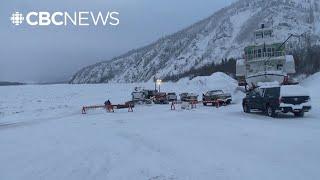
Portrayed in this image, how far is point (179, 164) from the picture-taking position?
35.5 ft

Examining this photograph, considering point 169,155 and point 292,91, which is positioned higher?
point 292,91

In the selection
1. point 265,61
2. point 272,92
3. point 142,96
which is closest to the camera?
point 272,92

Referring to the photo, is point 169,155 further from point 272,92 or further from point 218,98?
point 218,98

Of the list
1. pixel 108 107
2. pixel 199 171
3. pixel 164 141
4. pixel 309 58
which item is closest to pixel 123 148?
pixel 164 141

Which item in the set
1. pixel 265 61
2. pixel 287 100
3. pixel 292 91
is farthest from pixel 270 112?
pixel 265 61

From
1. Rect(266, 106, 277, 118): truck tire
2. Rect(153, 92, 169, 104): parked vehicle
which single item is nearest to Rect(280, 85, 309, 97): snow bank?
Rect(266, 106, 277, 118): truck tire

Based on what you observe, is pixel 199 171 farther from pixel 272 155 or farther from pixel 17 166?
pixel 17 166

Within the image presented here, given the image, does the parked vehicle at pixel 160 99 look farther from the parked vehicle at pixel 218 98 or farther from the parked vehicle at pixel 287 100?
the parked vehicle at pixel 287 100

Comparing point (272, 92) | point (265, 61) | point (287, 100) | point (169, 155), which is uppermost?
point (265, 61)

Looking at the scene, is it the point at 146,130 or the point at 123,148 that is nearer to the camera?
the point at 123,148

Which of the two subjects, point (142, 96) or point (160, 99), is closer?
point (160, 99)

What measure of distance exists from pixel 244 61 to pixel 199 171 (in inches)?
2422

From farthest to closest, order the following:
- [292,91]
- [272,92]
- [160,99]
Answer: [160,99] < [272,92] < [292,91]

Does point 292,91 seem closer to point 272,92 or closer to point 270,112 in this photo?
point 272,92
